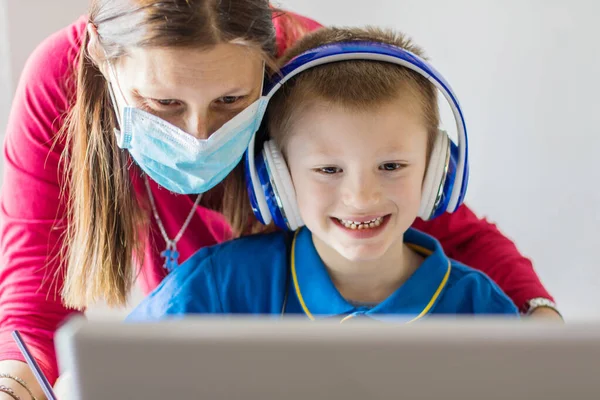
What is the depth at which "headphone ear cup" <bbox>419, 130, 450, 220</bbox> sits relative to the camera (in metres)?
1.12

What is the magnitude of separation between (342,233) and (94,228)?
1.37ft

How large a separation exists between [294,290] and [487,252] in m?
0.38

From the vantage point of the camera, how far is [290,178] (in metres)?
1.13

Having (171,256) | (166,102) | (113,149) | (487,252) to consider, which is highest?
(166,102)

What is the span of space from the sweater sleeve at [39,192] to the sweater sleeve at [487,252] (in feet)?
2.10

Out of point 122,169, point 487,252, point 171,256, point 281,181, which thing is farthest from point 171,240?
point 487,252

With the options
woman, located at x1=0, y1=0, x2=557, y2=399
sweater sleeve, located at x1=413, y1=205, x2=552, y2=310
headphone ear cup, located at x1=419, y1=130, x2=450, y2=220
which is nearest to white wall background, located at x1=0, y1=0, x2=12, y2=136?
woman, located at x1=0, y1=0, x2=557, y2=399

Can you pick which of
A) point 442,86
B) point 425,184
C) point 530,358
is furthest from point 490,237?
point 530,358

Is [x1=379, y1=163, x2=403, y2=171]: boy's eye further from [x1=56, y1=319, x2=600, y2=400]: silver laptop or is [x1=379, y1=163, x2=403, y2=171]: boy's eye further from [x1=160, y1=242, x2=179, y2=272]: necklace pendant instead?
[x1=56, y1=319, x2=600, y2=400]: silver laptop

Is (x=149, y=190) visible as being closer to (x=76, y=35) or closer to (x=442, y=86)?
(x=76, y=35)

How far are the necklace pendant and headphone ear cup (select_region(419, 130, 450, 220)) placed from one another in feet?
1.57

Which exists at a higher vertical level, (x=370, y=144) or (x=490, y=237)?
(x=370, y=144)

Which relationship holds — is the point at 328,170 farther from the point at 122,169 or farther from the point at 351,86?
the point at 122,169

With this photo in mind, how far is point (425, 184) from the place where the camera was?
44.2 inches
